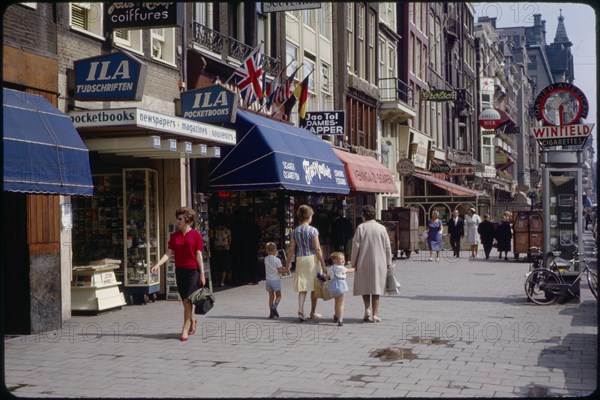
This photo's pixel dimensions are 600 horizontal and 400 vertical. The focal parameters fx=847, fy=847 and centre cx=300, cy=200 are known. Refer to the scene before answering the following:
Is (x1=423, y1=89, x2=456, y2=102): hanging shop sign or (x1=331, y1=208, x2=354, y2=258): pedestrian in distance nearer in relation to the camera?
(x1=331, y1=208, x2=354, y2=258): pedestrian in distance

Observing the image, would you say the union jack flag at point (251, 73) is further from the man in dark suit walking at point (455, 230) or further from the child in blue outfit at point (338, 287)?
the man in dark suit walking at point (455, 230)

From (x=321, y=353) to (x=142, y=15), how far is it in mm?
6708

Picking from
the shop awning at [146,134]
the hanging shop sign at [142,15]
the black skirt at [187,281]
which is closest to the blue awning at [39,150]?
the shop awning at [146,134]

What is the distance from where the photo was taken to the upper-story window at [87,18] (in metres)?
14.0

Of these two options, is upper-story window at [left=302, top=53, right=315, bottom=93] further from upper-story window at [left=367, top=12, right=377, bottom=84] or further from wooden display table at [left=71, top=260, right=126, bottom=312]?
wooden display table at [left=71, top=260, right=126, bottom=312]

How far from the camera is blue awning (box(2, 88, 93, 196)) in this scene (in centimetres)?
984

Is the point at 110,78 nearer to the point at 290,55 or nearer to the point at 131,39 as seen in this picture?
the point at 131,39

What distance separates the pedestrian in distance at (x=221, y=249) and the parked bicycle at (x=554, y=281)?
706 centimetres

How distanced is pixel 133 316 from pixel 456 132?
4564cm

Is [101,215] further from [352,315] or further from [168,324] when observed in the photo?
[352,315]

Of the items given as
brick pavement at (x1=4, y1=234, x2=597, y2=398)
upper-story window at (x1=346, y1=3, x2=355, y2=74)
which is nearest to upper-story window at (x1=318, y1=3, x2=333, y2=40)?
upper-story window at (x1=346, y1=3, x2=355, y2=74)

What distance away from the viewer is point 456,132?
187 ft

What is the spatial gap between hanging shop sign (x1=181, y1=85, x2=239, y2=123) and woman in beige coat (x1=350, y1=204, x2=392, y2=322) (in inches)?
169

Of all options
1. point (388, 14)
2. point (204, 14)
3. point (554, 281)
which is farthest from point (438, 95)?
point (554, 281)
